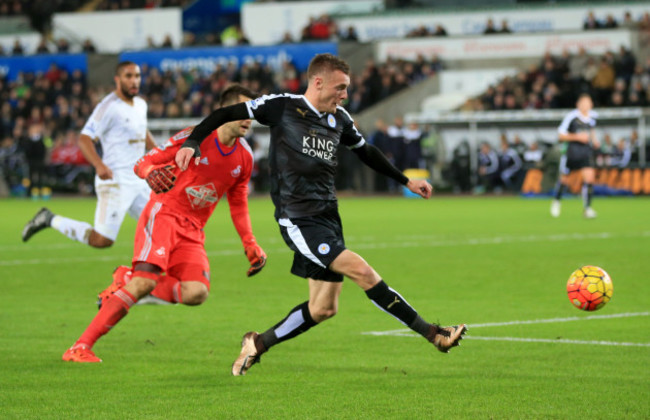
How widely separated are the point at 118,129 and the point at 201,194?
3.68 meters

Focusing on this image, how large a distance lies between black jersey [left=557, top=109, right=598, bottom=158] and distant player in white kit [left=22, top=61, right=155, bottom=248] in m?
12.8

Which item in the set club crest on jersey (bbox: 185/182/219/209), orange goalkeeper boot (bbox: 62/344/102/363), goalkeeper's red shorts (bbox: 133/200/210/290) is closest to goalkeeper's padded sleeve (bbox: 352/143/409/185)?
club crest on jersey (bbox: 185/182/219/209)

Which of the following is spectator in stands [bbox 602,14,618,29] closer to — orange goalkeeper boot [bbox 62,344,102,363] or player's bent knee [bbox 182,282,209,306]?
player's bent knee [bbox 182,282,209,306]

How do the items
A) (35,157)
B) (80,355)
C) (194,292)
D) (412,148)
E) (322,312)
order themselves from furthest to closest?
(35,157)
(412,148)
(194,292)
(80,355)
(322,312)

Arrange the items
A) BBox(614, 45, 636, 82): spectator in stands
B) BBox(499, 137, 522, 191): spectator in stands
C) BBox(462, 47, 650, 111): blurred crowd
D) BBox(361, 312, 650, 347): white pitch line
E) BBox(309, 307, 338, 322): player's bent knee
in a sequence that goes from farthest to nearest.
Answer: BBox(614, 45, 636, 82): spectator in stands
BBox(499, 137, 522, 191): spectator in stands
BBox(462, 47, 650, 111): blurred crowd
BBox(361, 312, 650, 347): white pitch line
BBox(309, 307, 338, 322): player's bent knee

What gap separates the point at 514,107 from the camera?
1388 inches

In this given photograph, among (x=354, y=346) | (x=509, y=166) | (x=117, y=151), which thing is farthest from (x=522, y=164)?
(x=354, y=346)

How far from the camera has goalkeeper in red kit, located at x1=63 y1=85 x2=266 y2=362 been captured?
25.6ft

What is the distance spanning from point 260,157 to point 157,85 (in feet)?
22.1

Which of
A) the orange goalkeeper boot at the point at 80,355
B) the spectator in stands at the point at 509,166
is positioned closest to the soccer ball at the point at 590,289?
the orange goalkeeper boot at the point at 80,355

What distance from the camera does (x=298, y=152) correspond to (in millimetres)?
7176

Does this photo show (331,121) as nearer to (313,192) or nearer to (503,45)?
(313,192)

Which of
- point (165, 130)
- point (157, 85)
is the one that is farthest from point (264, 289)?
point (157, 85)

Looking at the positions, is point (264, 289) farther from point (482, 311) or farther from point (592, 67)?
point (592, 67)
